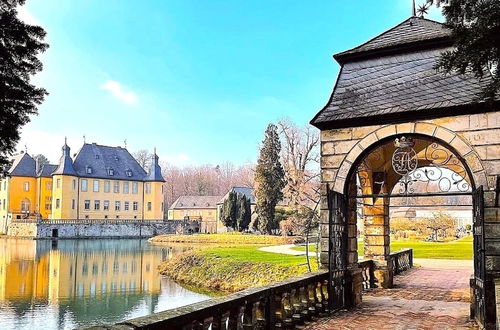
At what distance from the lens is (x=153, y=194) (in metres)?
55.7

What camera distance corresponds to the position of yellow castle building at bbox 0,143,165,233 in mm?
49969

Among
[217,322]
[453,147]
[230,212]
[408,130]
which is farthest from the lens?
[230,212]

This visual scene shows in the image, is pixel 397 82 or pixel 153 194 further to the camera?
pixel 153 194

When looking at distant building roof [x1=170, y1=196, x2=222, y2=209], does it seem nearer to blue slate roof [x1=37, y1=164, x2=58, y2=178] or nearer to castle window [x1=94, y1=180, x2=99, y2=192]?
castle window [x1=94, y1=180, x2=99, y2=192]

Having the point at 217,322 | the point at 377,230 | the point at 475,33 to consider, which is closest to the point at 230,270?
the point at 377,230

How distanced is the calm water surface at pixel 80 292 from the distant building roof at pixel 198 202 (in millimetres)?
34250

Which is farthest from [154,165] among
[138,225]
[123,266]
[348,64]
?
[348,64]

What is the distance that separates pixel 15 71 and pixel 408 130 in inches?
205

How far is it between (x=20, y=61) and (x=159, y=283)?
14106mm

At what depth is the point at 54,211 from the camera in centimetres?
4981

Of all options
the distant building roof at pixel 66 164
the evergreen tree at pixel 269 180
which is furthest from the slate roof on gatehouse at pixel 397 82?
the distant building roof at pixel 66 164

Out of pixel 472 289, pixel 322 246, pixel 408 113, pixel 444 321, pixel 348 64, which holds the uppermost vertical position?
pixel 348 64

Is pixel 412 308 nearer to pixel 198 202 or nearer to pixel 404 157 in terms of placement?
pixel 404 157

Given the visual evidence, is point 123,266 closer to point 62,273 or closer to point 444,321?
point 62,273
